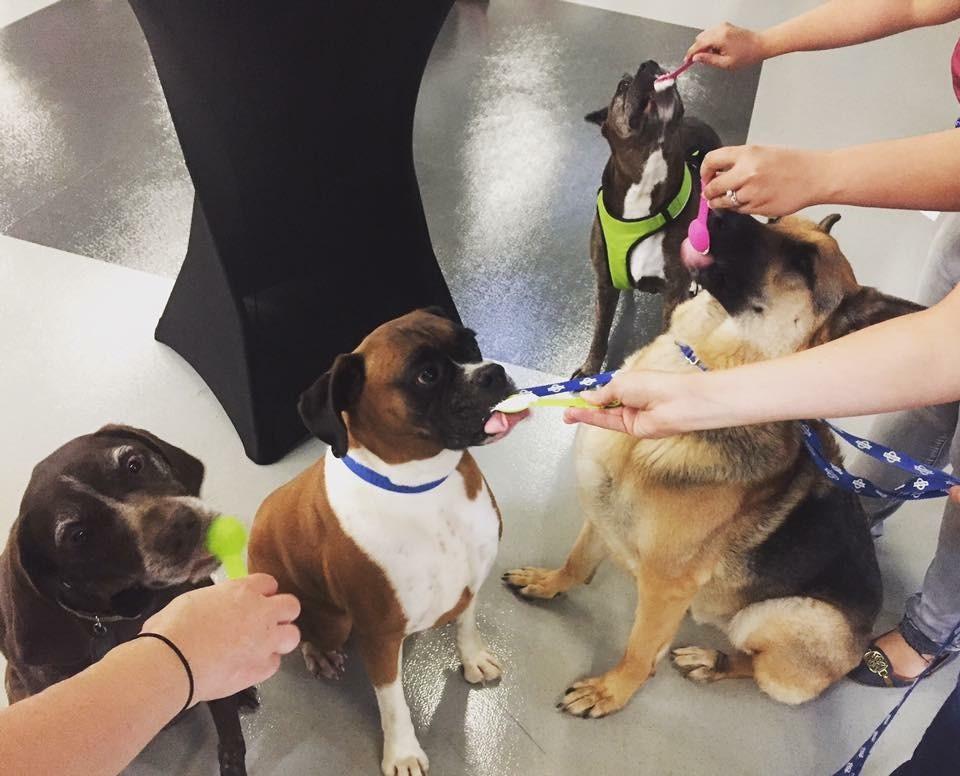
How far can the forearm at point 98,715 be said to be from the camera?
3.24ft

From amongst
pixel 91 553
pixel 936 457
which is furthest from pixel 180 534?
pixel 936 457

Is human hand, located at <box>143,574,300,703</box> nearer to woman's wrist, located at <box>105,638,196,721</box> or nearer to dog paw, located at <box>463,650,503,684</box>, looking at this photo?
woman's wrist, located at <box>105,638,196,721</box>

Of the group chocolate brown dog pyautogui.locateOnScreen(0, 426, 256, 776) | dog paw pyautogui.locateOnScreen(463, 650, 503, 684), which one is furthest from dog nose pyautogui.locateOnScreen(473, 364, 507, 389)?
dog paw pyautogui.locateOnScreen(463, 650, 503, 684)

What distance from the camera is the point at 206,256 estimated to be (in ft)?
8.93

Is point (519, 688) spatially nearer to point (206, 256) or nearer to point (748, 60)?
point (206, 256)

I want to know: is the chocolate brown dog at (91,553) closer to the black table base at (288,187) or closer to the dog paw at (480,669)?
the dog paw at (480,669)

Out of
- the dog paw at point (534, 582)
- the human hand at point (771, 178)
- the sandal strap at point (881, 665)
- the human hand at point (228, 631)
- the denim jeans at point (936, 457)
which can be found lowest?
the sandal strap at point (881, 665)

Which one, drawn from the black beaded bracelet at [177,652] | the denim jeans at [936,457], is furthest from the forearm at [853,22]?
the black beaded bracelet at [177,652]

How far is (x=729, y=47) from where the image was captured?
2.19 m

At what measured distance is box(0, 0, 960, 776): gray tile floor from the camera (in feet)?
7.06

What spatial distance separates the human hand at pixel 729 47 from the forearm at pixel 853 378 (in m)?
1.27

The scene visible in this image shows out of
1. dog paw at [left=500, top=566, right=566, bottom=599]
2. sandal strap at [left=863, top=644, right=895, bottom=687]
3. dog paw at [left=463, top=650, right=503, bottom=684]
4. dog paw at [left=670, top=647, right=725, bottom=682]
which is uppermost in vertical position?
dog paw at [left=500, top=566, right=566, bottom=599]

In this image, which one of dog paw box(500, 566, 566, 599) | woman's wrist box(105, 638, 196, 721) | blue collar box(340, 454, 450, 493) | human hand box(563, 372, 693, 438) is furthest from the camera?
dog paw box(500, 566, 566, 599)

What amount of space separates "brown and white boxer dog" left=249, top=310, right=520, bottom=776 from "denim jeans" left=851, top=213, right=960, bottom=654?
129 cm
